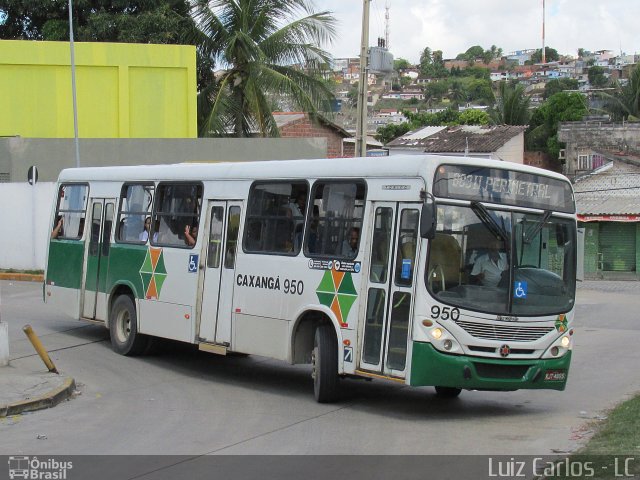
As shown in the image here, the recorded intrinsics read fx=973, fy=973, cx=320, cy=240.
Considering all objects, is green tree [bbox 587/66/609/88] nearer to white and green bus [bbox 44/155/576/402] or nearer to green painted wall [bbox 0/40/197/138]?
green painted wall [bbox 0/40/197/138]

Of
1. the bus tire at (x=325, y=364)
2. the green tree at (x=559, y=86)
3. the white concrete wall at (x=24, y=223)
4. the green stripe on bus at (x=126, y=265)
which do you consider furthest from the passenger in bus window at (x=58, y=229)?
the green tree at (x=559, y=86)

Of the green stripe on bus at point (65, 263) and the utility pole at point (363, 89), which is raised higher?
the utility pole at point (363, 89)

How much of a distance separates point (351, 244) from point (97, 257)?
20.9ft

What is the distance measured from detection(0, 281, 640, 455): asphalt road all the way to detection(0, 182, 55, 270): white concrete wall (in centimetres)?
1243

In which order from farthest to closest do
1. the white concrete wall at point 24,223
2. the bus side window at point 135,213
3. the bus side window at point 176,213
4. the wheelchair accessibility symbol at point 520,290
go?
1. the white concrete wall at point 24,223
2. the bus side window at point 135,213
3. the bus side window at point 176,213
4. the wheelchair accessibility symbol at point 520,290

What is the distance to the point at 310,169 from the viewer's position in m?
12.0

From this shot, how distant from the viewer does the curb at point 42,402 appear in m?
10.9

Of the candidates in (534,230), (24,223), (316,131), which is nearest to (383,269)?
(534,230)

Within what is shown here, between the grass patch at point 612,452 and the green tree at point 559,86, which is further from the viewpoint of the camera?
the green tree at point 559,86

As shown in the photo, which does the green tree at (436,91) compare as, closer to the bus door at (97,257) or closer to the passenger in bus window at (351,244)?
the bus door at (97,257)

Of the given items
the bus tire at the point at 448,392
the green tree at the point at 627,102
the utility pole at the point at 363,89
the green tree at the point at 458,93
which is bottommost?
the bus tire at the point at 448,392

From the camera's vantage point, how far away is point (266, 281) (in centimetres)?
1231

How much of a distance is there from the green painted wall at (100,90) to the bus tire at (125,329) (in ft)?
61.2

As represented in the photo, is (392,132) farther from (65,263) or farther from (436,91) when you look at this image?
(436,91)
